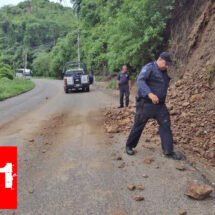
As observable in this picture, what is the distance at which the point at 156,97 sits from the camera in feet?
22.3

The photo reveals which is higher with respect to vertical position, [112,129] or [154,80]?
[154,80]

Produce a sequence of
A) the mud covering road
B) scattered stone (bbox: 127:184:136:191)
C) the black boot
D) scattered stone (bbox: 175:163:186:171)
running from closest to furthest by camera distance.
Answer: the mud covering road < scattered stone (bbox: 127:184:136:191) < scattered stone (bbox: 175:163:186:171) < the black boot

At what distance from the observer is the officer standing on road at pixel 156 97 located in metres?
6.89

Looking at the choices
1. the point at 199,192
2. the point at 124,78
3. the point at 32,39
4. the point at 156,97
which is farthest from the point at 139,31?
the point at 32,39

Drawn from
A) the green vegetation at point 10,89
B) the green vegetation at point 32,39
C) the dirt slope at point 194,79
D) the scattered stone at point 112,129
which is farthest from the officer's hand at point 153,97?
the green vegetation at point 32,39

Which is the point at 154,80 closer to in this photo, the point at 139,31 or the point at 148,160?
the point at 148,160

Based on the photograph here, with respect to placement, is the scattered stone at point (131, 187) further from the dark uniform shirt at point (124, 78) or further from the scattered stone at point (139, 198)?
the dark uniform shirt at point (124, 78)

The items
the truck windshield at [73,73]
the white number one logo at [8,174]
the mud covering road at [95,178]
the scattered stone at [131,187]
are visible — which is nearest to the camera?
the white number one logo at [8,174]

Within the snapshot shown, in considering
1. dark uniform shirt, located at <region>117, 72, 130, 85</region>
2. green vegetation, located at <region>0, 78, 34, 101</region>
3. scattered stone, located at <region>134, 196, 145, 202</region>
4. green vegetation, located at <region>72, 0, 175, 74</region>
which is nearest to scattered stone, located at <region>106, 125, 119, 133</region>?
scattered stone, located at <region>134, 196, 145, 202</region>

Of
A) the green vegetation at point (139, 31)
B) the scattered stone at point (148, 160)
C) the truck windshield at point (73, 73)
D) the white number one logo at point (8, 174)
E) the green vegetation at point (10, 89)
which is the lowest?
the green vegetation at point (10, 89)

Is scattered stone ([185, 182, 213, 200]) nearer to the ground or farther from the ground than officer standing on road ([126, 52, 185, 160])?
nearer to the ground

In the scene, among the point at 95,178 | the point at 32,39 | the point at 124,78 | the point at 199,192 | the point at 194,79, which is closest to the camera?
the point at 199,192

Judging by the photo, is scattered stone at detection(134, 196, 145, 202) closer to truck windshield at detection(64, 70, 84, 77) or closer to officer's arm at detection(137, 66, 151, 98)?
officer's arm at detection(137, 66, 151, 98)

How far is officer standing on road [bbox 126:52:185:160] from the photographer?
689 cm
